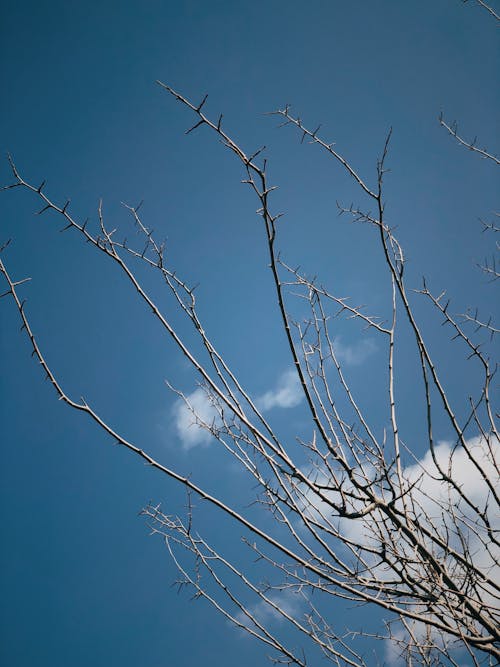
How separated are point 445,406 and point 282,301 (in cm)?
97

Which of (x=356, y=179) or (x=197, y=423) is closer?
(x=356, y=179)

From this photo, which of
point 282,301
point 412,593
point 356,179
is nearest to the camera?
point 282,301

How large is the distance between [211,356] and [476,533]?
175 cm

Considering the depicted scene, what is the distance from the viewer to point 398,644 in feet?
9.59

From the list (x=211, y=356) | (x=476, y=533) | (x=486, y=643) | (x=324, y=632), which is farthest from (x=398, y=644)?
(x=211, y=356)

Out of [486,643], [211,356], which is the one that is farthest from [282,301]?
[486,643]

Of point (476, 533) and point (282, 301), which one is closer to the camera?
point (282, 301)

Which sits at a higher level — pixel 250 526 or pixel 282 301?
pixel 282 301

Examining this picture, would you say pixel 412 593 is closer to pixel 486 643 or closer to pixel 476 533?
pixel 486 643

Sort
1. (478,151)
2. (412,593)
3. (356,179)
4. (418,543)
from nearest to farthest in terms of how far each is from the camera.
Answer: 1. (418,543)
2. (412,593)
3. (356,179)
4. (478,151)

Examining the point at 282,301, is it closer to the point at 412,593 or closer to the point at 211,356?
the point at 211,356

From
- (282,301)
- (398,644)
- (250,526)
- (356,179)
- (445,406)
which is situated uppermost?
(356,179)

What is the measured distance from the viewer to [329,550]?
1.83m

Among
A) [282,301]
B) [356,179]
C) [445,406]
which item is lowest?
[282,301]
